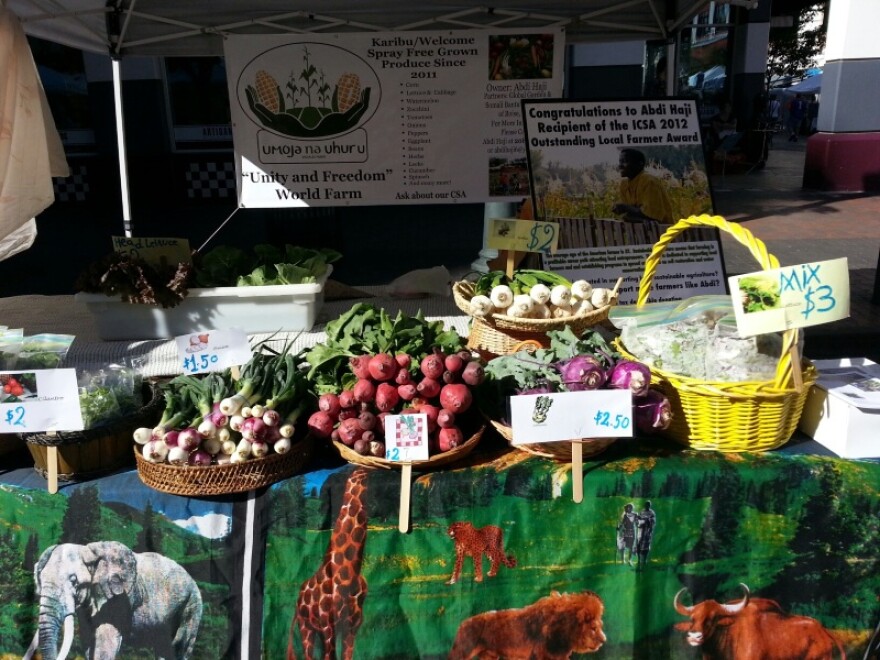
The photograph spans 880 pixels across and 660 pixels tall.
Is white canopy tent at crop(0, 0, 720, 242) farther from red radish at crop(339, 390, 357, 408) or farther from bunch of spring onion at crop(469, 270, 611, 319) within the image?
red radish at crop(339, 390, 357, 408)

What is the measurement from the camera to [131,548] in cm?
187

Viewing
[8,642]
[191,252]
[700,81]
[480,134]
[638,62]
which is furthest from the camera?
[700,81]

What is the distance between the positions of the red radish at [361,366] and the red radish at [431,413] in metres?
0.18

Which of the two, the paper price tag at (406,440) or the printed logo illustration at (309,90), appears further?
the printed logo illustration at (309,90)

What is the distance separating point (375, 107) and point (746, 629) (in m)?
2.99

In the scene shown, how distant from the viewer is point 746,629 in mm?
1935

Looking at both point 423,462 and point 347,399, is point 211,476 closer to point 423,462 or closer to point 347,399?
point 347,399

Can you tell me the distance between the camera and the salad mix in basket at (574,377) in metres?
1.83

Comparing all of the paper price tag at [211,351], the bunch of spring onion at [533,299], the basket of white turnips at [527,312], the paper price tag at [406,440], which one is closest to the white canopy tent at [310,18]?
the bunch of spring onion at [533,299]

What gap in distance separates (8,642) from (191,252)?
5.87 feet

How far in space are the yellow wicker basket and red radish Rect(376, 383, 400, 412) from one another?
2.38ft

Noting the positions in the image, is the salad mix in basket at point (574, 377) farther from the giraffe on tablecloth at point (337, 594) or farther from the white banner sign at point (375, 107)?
the white banner sign at point (375, 107)

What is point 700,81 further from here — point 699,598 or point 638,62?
point 699,598

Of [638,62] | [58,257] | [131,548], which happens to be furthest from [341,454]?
[638,62]
